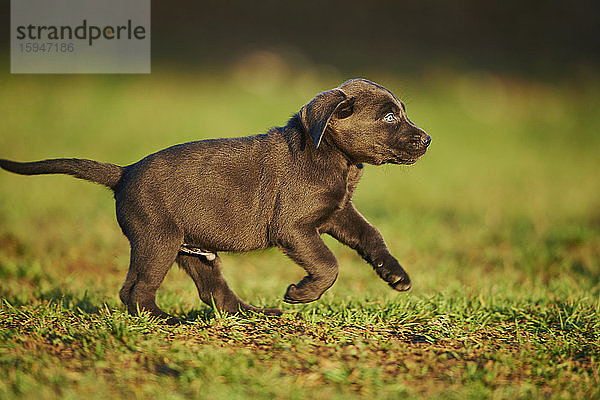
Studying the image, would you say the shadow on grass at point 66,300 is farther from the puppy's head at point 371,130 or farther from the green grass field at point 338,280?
the puppy's head at point 371,130

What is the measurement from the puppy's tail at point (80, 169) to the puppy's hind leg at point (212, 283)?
26.1 inches

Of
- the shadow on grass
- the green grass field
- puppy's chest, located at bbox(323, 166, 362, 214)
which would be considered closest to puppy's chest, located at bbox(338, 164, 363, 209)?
puppy's chest, located at bbox(323, 166, 362, 214)

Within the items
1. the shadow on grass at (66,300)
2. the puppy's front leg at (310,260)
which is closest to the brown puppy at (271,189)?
the puppy's front leg at (310,260)

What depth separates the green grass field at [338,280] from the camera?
134 inches

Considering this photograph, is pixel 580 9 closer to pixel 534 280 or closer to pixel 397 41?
pixel 397 41

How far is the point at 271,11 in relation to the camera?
19719 millimetres

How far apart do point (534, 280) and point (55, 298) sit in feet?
13.5

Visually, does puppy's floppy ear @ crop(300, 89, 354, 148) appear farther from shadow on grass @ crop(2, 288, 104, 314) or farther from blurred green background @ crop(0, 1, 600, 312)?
shadow on grass @ crop(2, 288, 104, 314)

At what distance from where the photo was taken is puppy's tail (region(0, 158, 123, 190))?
4.13 m

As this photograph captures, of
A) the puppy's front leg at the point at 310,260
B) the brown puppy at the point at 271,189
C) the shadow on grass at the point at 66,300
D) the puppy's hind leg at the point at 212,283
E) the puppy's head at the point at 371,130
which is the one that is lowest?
the shadow on grass at the point at 66,300

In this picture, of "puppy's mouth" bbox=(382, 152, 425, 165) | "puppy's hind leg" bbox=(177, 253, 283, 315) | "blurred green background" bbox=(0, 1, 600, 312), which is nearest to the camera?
"puppy's mouth" bbox=(382, 152, 425, 165)

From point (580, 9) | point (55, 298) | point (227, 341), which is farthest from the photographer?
point (580, 9)

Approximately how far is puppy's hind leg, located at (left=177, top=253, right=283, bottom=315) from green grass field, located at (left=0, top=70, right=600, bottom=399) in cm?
18

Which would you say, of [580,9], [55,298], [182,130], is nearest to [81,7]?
[182,130]
